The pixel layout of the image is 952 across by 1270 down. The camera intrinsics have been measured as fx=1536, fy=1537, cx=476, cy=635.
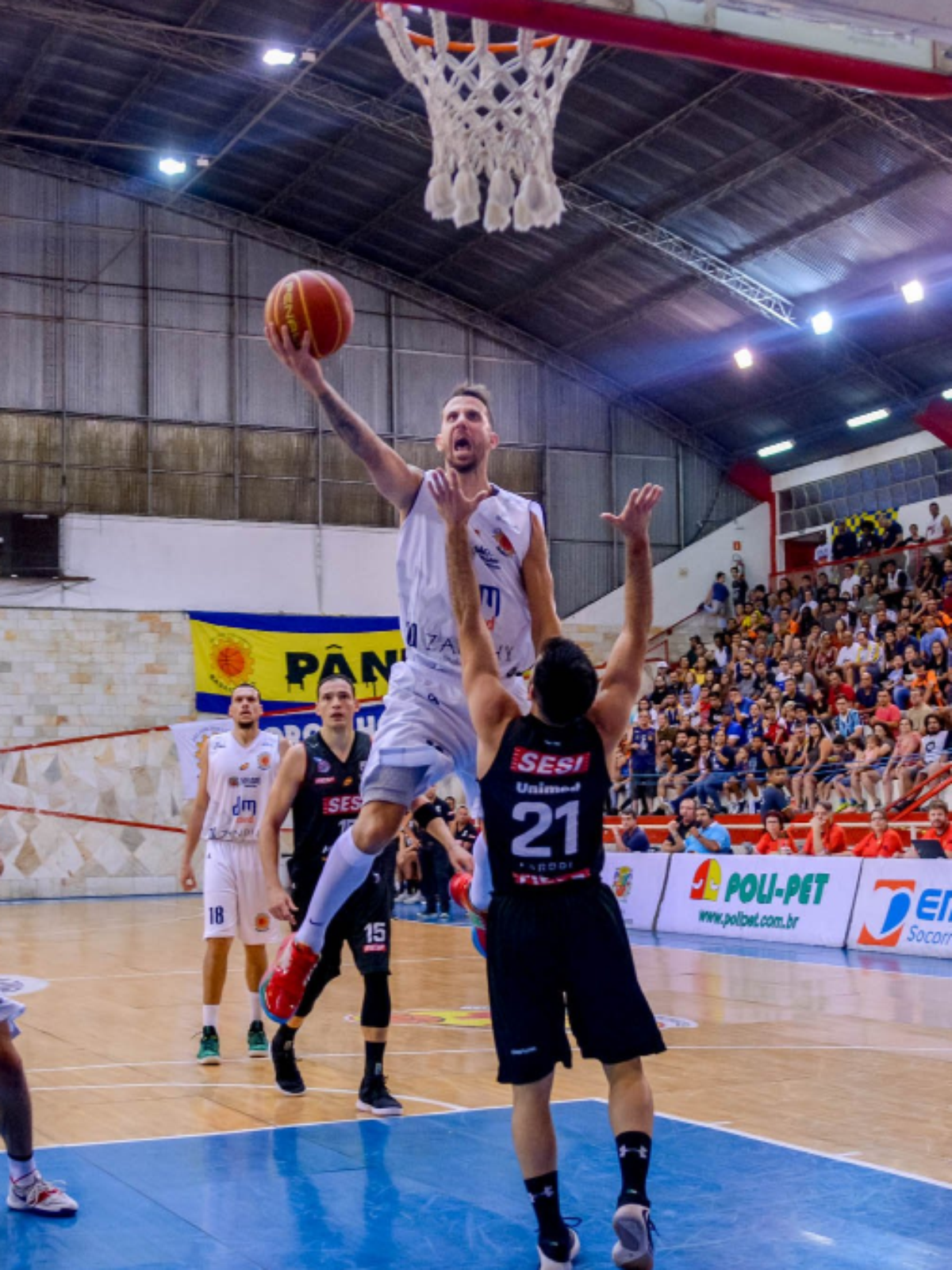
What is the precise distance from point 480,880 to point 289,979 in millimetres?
854

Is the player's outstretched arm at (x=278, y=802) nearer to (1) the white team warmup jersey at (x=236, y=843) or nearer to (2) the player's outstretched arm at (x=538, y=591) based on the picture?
(1) the white team warmup jersey at (x=236, y=843)

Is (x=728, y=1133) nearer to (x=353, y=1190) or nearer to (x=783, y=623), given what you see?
(x=353, y=1190)

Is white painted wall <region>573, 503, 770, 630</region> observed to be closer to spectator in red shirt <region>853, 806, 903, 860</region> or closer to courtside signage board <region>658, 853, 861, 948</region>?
courtside signage board <region>658, 853, 861, 948</region>

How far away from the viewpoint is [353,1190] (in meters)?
5.66

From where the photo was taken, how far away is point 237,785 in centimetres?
931

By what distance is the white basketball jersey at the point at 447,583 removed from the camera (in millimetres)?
5887

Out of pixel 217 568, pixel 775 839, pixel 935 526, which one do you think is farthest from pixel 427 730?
pixel 217 568

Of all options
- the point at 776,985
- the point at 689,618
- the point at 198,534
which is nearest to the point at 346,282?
the point at 198,534

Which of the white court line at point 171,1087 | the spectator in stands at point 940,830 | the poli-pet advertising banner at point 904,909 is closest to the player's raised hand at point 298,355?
the white court line at point 171,1087

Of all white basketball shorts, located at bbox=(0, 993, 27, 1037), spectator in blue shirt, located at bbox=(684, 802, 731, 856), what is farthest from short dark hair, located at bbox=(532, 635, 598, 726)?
spectator in blue shirt, located at bbox=(684, 802, 731, 856)

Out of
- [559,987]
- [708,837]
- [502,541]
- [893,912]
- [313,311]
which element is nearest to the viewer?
[559,987]

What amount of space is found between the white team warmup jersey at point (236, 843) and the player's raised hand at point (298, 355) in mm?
4044

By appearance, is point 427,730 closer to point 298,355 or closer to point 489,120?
point 298,355

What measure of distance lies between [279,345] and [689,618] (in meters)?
26.3
